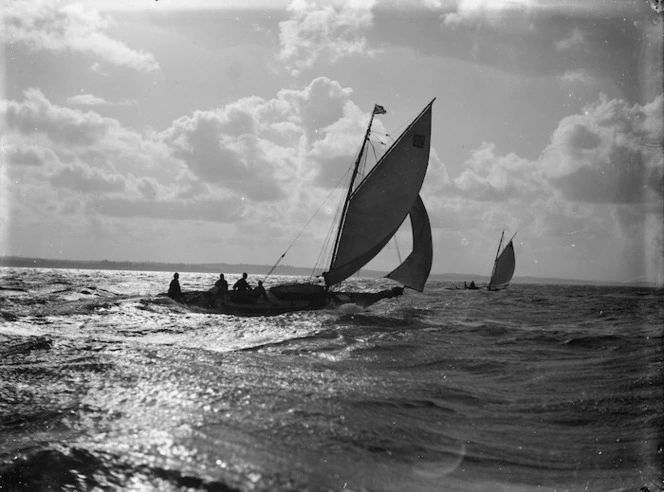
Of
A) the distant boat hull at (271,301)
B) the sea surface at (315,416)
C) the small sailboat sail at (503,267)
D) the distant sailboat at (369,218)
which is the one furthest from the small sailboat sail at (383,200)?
the small sailboat sail at (503,267)

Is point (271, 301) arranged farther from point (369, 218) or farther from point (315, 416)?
point (315, 416)

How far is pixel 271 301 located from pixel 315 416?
73.9ft

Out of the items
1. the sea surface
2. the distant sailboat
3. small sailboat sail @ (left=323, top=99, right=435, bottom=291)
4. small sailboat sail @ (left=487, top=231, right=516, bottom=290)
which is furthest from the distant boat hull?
small sailboat sail @ (left=487, top=231, right=516, bottom=290)

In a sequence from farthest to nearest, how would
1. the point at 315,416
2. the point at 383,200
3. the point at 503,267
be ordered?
the point at 503,267
the point at 383,200
the point at 315,416

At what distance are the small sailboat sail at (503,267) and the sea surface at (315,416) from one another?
77.4 meters

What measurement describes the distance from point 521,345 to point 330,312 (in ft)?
43.8

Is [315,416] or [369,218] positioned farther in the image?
[369,218]

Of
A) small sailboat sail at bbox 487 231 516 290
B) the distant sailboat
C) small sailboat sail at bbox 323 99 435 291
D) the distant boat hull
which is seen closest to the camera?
the distant boat hull

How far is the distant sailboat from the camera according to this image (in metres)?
30.4

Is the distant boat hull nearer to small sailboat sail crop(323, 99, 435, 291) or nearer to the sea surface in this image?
small sailboat sail crop(323, 99, 435, 291)

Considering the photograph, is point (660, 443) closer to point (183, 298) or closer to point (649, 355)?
point (649, 355)

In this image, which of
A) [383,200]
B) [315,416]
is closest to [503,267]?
[383,200]

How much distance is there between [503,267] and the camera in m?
93.5

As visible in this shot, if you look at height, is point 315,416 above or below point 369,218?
below
